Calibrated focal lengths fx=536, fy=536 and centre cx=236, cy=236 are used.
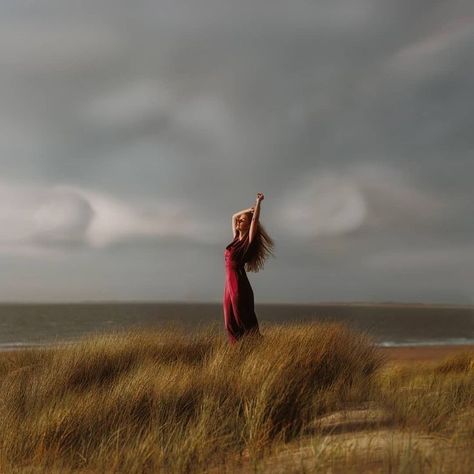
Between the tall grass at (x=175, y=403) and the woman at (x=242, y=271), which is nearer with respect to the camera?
the tall grass at (x=175, y=403)

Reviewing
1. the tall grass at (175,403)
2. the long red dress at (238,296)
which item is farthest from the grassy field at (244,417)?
the long red dress at (238,296)

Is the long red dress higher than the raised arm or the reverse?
the reverse

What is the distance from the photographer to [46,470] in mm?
4488

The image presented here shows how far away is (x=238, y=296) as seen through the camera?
864 cm

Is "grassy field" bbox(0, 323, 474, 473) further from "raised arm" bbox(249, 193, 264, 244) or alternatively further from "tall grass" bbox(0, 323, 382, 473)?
"raised arm" bbox(249, 193, 264, 244)

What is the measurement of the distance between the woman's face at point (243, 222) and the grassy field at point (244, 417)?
5.94 feet

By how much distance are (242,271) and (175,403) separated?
337cm

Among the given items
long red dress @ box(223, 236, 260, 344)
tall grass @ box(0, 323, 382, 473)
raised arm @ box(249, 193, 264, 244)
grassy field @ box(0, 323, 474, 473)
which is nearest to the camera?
grassy field @ box(0, 323, 474, 473)

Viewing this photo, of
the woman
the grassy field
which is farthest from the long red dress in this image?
the grassy field

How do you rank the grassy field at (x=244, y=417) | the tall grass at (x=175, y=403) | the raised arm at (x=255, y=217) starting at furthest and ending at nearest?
the raised arm at (x=255, y=217)
the tall grass at (x=175, y=403)
the grassy field at (x=244, y=417)

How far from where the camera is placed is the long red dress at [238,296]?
28.4ft

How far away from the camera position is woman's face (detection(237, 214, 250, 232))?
8719mm

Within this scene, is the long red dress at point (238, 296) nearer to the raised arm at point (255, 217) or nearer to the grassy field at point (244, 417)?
the raised arm at point (255, 217)

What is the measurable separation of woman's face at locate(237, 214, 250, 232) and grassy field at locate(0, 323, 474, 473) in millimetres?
1810
